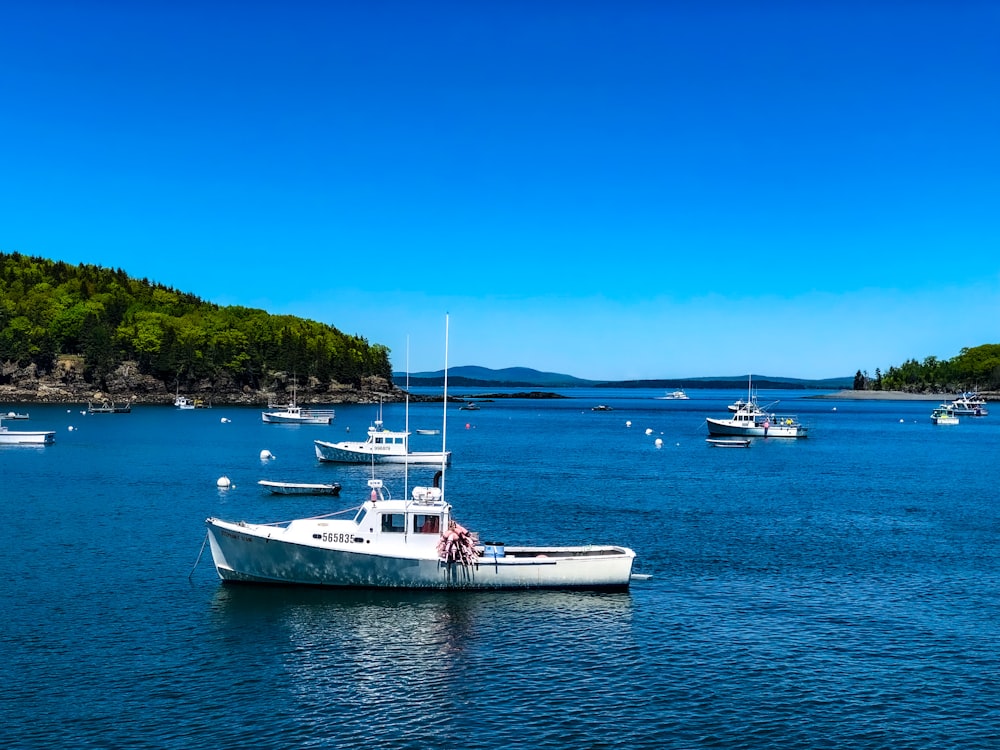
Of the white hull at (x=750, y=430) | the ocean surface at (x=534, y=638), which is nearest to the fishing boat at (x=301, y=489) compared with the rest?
the ocean surface at (x=534, y=638)

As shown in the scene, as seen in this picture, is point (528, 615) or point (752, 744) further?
point (528, 615)

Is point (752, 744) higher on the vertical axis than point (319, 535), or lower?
lower

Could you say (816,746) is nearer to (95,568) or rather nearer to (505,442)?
(95,568)

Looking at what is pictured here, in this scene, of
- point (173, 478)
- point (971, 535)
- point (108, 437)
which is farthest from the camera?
point (108, 437)

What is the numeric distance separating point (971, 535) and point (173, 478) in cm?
6648

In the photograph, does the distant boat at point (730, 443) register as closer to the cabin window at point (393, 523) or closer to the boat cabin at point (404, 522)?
the boat cabin at point (404, 522)

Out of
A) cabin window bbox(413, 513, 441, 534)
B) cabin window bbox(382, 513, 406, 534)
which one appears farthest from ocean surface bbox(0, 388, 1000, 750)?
cabin window bbox(413, 513, 441, 534)

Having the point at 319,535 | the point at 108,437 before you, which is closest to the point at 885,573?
the point at 319,535

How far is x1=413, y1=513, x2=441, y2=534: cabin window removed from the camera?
133 feet

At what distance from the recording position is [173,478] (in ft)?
274

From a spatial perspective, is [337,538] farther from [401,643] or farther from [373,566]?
[401,643]

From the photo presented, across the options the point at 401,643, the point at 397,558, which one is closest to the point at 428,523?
the point at 397,558

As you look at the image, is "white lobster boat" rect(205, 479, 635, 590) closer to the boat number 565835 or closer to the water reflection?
the boat number 565835

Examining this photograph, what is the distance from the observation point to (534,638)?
3441 cm
